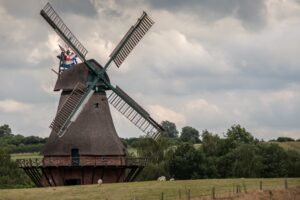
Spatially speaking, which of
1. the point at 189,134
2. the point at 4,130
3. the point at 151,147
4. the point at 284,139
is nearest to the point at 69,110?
the point at 151,147

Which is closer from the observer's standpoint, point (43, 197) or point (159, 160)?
point (43, 197)

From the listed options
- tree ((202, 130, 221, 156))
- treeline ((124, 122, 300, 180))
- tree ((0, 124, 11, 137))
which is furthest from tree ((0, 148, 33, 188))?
tree ((0, 124, 11, 137))

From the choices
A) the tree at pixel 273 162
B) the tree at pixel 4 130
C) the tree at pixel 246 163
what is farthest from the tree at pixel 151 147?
the tree at pixel 4 130

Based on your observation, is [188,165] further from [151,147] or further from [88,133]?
[88,133]

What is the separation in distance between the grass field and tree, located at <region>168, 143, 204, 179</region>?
120 feet

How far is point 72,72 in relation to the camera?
174ft

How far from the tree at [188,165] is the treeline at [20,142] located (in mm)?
45625

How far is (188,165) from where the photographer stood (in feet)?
Result: 282

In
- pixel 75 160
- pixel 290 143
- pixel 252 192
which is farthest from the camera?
pixel 290 143

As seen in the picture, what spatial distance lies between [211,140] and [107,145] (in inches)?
2037

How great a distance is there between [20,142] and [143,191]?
114m

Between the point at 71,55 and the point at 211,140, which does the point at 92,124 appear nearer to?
the point at 71,55

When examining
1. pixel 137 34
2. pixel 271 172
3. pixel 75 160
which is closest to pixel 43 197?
pixel 75 160

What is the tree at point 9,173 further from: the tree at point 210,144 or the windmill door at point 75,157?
the windmill door at point 75,157
